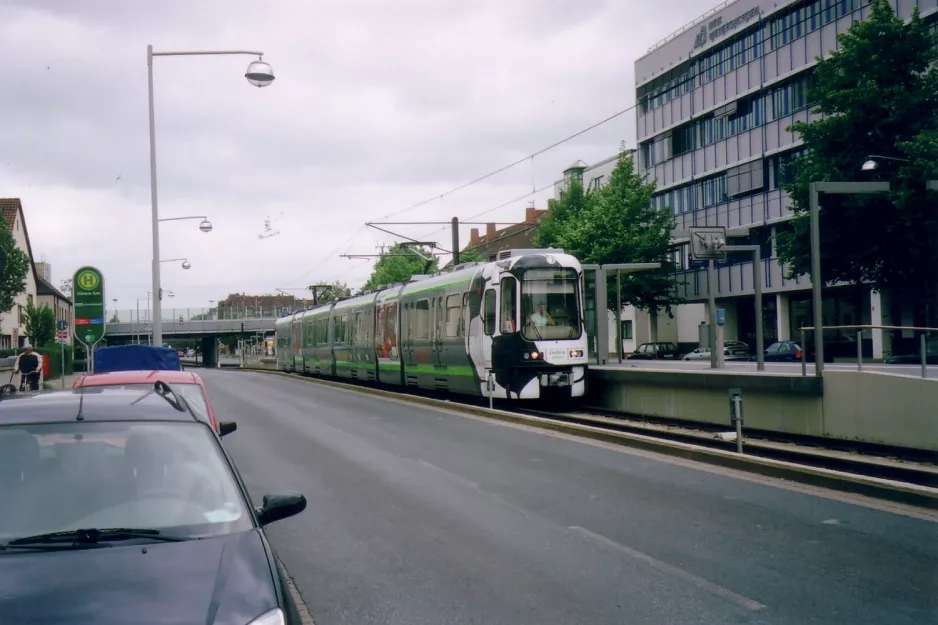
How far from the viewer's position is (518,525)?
8.40 metres

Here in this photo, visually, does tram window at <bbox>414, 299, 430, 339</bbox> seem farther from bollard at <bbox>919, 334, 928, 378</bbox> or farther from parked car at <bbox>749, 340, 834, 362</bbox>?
parked car at <bbox>749, 340, 834, 362</bbox>

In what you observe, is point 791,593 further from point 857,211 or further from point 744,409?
point 857,211

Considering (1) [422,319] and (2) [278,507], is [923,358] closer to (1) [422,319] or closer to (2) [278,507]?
(2) [278,507]

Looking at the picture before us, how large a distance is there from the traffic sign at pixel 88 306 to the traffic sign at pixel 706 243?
1275 centimetres

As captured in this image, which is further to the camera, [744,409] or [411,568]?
[744,409]

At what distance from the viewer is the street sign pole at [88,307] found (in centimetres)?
2006

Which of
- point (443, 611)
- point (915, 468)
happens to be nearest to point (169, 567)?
point (443, 611)

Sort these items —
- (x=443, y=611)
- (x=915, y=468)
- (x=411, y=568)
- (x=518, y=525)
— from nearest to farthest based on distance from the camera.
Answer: (x=443, y=611)
(x=411, y=568)
(x=518, y=525)
(x=915, y=468)

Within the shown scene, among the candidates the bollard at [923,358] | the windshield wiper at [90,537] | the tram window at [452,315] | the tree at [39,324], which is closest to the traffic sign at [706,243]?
the tram window at [452,315]

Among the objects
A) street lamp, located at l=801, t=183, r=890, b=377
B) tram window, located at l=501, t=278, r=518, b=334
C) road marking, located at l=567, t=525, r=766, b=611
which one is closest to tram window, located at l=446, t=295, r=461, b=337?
tram window, located at l=501, t=278, r=518, b=334

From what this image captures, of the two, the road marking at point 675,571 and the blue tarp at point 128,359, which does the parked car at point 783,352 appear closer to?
the blue tarp at point 128,359

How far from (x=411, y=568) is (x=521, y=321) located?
1371cm

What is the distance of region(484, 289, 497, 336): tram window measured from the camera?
20.7 metres

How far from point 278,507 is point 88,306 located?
17233 millimetres
